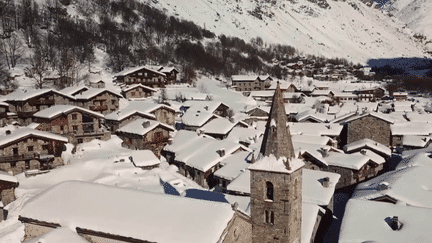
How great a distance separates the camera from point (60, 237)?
15.7m

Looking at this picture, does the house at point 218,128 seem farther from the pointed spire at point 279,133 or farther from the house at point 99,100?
the pointed spire at point 279,133

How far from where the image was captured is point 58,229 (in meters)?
16.3

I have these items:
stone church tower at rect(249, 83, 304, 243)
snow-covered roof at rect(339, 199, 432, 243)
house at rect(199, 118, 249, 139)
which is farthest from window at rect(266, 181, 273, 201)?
house at rect(199, 118, 249, 139)

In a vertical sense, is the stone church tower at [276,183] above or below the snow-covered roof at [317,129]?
above

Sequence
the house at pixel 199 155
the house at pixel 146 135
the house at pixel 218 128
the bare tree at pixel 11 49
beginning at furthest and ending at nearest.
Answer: the bare tree at pixel 11 49
the house at pixel 218 128
the house at pixel 146 135
the house at pixel 199 155

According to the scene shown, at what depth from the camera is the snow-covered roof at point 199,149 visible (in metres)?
35.8

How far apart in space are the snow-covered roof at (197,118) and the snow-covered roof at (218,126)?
103cm

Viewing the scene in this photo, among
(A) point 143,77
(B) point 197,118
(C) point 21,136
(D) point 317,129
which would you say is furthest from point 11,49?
(D) point 317,129

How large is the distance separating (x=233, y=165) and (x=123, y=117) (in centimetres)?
2075

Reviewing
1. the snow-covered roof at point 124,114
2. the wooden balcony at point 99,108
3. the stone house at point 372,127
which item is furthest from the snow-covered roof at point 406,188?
the wooden balcony at point 99,108

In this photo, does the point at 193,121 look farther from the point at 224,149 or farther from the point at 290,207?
the point at 290,207

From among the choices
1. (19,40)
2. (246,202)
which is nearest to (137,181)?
(246,202)

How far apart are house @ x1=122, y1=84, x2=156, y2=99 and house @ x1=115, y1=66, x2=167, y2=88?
34.7 ft

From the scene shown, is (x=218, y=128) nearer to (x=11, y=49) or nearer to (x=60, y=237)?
(x=60, y=237)
